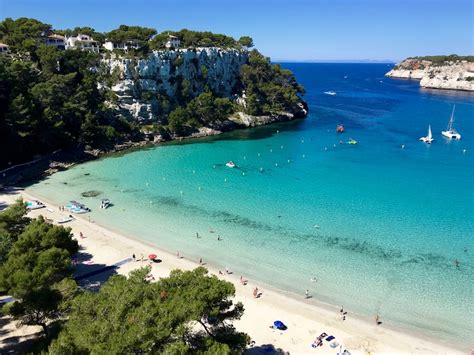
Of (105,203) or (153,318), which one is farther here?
(105,203)

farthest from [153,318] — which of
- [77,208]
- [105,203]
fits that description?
[77,208]

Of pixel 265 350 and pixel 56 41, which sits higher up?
pixel 56 41

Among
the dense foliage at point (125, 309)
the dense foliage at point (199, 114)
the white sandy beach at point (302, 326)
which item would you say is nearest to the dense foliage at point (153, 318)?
the dense foliage at point (125, 309)

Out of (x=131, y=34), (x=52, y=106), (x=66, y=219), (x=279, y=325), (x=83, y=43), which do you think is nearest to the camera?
(x=279, y=325)

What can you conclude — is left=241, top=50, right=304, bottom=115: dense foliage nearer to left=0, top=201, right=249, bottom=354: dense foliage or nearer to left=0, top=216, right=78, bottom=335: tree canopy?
left=0, top=216, right=78, bottom=335: tree canopy

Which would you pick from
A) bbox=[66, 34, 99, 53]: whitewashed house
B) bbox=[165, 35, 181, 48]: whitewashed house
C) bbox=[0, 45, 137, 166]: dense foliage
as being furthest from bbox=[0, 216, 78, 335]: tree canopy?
bbox=[165, 35, 181, 48]: whitewashed house

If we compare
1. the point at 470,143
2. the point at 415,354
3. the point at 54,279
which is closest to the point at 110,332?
the point at 54,279

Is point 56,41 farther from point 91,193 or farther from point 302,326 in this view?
point 302,326
